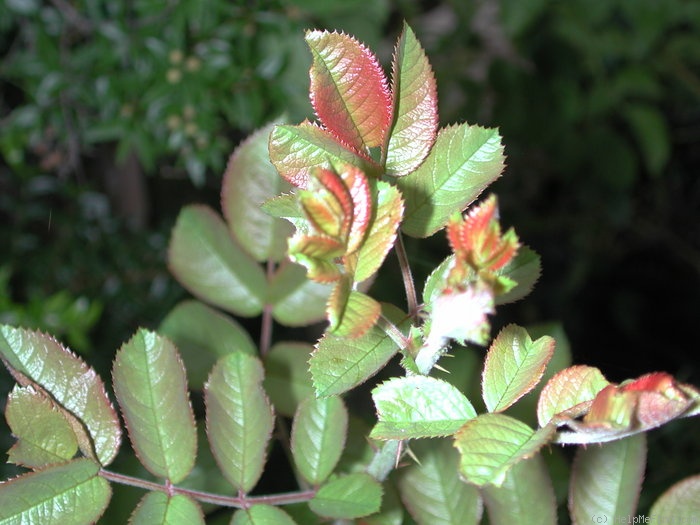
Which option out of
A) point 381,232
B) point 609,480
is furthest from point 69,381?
point 609,480

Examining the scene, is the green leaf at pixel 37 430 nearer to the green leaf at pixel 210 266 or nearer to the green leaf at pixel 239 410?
the green leaf at pixel 239 410

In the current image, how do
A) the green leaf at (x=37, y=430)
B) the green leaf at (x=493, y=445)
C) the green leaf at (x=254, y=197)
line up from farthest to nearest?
the green leaf at (x=254, y=197) → the green leaf at (x=37, y=430) → the green leaf at (x=493, y=445)

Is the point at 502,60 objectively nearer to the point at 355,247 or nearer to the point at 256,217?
the point at 256,217

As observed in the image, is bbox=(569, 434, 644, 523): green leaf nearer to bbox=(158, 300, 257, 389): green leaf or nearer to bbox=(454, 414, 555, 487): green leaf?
bbox=(454, 414, 555, 487): green leaf

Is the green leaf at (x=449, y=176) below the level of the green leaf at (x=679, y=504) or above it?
above


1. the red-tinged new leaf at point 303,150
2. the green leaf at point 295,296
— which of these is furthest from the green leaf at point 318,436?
the red-tinged new leaf at point 303,150

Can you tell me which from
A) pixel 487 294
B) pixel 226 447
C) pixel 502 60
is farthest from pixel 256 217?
pixel 502 60

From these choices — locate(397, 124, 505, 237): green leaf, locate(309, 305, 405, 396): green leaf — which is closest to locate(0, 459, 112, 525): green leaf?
locate(309, 305, 405, 396): green leaf
